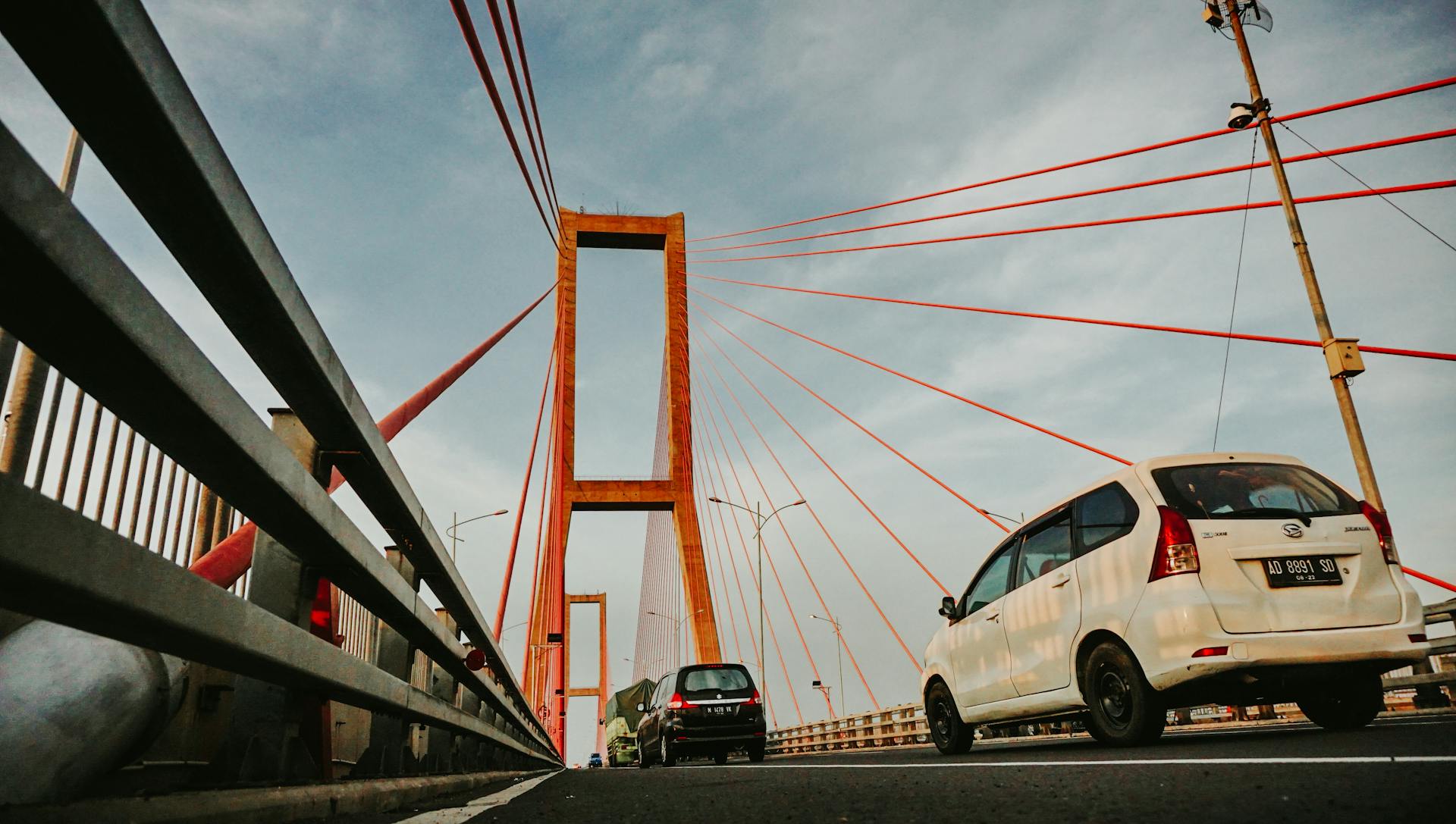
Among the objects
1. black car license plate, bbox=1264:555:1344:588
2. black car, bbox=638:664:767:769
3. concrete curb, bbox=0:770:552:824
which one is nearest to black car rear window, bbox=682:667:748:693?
black car, bbox=638:664:767:769

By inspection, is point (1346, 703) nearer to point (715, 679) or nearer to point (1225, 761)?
point (1225, 761)

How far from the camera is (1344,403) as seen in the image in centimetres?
1302

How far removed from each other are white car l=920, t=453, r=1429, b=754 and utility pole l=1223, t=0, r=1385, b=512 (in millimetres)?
8043

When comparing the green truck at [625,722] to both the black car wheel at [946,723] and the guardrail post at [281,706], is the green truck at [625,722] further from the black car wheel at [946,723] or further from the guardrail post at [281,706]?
the guardrail post at [281,706]

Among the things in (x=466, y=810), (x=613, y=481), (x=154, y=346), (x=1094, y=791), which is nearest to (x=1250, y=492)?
(x=1094, y=791)

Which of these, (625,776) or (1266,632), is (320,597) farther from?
(1266,632)

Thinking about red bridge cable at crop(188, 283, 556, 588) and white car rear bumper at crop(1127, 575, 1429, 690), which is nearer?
red bridge cable at crop(188, 283, 556, 588)

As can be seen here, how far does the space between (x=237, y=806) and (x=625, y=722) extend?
3435 centimetres

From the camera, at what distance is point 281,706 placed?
2734 millimetres

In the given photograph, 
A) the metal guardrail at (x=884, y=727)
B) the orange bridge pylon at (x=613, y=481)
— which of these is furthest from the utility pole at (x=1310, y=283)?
the orange bridge pylon at (x=613, y=481)

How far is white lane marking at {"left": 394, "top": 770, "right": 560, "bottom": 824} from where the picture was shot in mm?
3064

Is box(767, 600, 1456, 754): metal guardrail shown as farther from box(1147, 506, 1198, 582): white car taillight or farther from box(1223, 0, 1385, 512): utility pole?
box(1223, 0, 1385, 512): utility pole

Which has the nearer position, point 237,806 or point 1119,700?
point 237,806

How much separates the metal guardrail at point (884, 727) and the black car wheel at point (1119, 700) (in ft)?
7.29
